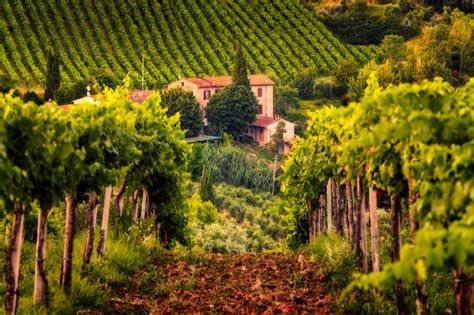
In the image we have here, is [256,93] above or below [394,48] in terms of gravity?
below

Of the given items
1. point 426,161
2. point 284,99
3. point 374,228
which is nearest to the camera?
point 426,161

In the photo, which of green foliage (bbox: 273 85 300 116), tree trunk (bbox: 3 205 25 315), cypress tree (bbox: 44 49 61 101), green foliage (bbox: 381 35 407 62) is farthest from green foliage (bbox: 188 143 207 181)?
tree trunk (bbox: 3 205 25 315)

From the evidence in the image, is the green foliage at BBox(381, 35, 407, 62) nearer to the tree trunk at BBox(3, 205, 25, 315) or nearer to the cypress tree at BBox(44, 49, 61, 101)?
the cypress tree at BBox(44, 49, 61, 101)

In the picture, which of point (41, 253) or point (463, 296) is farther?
point (41, 253)

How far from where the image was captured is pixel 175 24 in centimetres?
9225

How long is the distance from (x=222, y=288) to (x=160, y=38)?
258 feet

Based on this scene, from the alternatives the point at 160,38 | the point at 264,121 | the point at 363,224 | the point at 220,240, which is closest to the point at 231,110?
the point at 264,121

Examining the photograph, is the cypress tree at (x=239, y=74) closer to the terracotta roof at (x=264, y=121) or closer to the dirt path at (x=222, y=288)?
the terracotta roof at (x=264, y=121)

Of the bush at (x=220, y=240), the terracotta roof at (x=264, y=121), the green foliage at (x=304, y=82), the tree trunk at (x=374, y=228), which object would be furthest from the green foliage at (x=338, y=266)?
the green foliage at (x=304, y=82)

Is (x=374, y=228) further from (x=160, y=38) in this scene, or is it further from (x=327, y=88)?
(x=160, y=38)

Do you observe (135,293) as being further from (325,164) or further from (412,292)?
(325,164)

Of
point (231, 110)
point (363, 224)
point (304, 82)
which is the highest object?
point (304, 82)

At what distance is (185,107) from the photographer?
220 ft

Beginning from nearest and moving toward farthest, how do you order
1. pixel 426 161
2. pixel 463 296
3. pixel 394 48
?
pixel 426 161, pixel 463 296, pixel 394 48
